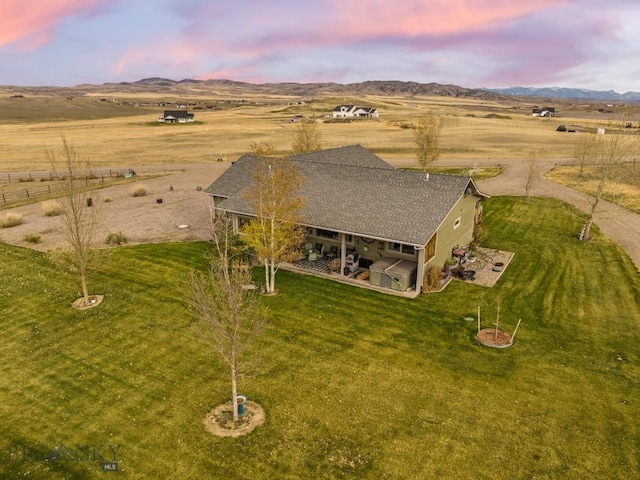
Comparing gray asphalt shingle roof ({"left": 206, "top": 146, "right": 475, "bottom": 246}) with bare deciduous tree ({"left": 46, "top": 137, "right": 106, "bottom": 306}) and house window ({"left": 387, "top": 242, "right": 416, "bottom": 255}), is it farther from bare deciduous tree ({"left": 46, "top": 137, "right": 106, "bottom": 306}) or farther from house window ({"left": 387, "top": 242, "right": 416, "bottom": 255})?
bare deciduous tree ({"left": 46, "top": 137, "right": 106, "bottom": 306})

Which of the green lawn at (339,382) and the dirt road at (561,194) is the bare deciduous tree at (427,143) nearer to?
the dirt road at (561,194)

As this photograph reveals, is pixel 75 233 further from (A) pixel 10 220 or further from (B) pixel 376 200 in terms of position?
(A) pixel 10 220

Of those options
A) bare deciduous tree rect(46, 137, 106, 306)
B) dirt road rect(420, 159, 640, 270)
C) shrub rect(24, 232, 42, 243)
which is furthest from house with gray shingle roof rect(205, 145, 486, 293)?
shrub rect(24, 232, 42, 243)

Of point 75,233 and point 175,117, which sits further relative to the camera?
point 175,117

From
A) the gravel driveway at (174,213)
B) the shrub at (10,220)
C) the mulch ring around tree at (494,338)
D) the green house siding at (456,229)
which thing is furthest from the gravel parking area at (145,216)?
the mulch ring around tree at (494,338)

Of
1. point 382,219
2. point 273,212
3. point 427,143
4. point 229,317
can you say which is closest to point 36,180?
point 273,212

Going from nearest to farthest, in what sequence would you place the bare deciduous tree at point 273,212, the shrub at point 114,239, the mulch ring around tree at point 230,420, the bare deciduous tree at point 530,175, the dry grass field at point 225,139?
the mulch ring around tree at point 230,420, the bare deciduous tree at point 273,212, the shrub at point 114,239, the bare deciduous tree at point 530,175, the dry grass field at point 225,139

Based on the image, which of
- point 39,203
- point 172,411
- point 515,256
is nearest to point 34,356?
point 172,411

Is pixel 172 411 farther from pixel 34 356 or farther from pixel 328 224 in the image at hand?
pixel 328 224
